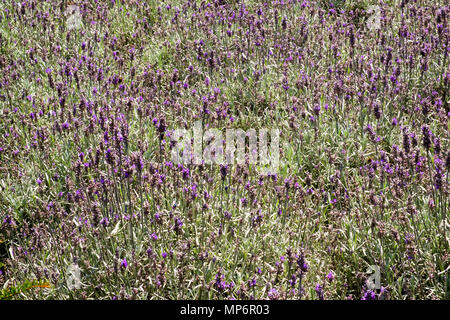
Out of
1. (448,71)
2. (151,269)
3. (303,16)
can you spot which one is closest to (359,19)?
(303,16)

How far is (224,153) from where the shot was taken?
4.29 metres

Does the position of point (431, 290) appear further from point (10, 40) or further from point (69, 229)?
point (10, 40)

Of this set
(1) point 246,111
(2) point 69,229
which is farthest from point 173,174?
(1) point 246,111

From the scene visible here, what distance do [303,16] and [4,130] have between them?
3.55 meters

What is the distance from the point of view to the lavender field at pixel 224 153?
10.6 feet

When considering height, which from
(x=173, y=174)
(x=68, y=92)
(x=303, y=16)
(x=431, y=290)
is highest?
(x=303, y=16)

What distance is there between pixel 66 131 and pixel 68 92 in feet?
1.76

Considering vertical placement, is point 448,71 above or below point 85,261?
above

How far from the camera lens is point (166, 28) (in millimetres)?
6414

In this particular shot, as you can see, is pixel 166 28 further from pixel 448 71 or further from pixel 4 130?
pixel 448 71

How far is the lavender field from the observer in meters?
3.22
